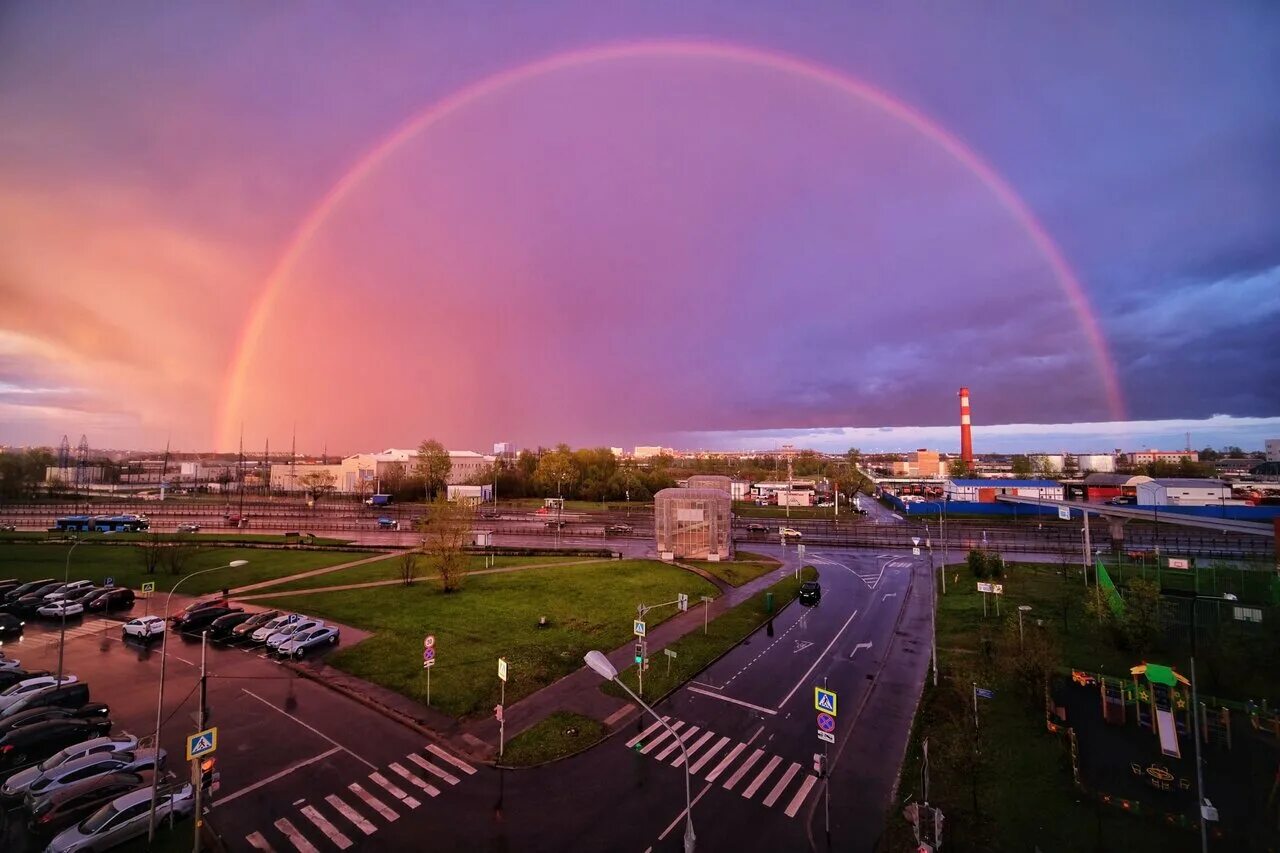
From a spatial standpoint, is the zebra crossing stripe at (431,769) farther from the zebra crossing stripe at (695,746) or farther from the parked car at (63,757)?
the parked car at (63,757)

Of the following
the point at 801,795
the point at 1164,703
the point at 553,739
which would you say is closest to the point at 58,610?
the point at 553,739

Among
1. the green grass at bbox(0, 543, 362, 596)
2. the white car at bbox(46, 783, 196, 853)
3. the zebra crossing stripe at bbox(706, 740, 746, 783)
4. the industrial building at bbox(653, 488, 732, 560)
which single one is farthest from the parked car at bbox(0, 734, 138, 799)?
the industrial building at bbox(653, 488, 732, 560)

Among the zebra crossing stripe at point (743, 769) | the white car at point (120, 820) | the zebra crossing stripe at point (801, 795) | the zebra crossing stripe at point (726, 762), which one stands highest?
the white car at point (120, 820)

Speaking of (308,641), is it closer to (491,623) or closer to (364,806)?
(491,623)

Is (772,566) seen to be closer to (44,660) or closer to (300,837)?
(300,837)

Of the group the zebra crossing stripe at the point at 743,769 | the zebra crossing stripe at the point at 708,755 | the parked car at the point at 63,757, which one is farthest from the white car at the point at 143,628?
the zebra crossing stripe at the point at 743,769

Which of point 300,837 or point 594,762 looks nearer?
point 300,837

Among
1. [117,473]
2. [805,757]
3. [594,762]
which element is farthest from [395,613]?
[117,473]
